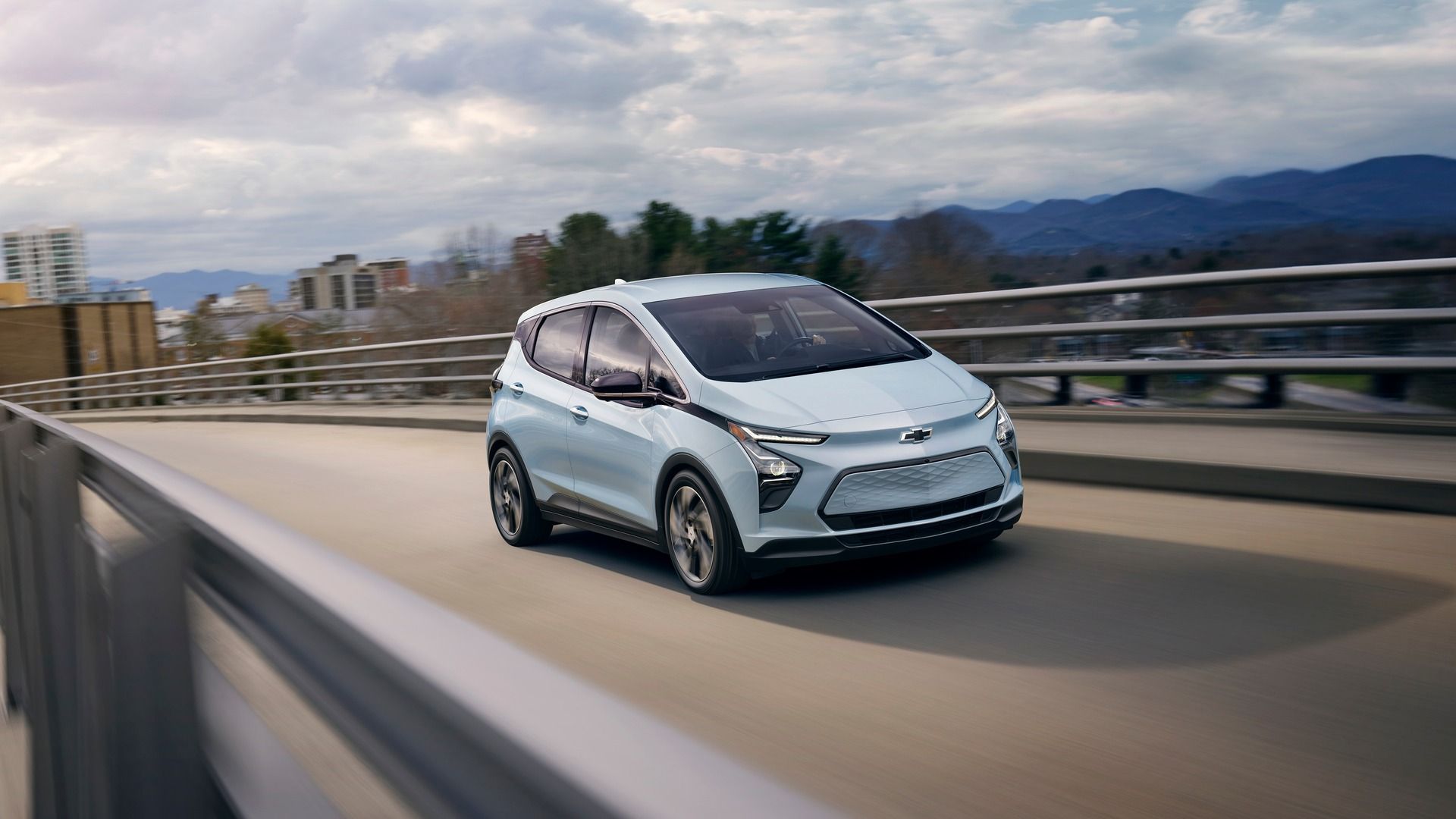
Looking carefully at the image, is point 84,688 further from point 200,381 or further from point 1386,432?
point 200,381

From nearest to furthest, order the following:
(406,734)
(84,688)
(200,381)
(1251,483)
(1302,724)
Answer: (406,734)
(84,688)
(1302,724)
(1251,483)
(200,381)

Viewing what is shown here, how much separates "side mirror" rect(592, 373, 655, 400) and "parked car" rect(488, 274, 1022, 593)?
11 millimetres

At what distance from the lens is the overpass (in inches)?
158

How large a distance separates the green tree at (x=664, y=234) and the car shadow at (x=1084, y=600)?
50.0m

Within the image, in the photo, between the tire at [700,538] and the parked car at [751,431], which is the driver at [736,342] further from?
the tire at [700,538]

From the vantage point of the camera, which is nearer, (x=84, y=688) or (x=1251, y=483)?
(x=84, y=688)

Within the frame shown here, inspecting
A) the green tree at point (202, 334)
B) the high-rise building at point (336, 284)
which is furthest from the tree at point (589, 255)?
the high-rise building at point (336, 284)

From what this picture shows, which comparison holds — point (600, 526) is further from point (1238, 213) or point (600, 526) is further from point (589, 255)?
point (589, 255)

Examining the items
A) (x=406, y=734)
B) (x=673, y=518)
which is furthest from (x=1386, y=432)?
(x=406, y=734)

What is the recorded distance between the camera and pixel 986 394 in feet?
24.8

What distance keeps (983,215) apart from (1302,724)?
46.9 ft

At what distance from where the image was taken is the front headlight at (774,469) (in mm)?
6922

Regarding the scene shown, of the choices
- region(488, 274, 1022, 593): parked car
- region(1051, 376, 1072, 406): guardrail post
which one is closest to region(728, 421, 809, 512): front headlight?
region(488, 274, 1022, 593): parked car

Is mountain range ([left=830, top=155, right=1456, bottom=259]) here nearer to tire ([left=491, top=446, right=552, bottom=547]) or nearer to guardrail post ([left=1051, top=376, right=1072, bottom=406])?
guardrail post ([left=1051, top=376, right=1072, bottom=406])
